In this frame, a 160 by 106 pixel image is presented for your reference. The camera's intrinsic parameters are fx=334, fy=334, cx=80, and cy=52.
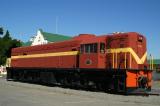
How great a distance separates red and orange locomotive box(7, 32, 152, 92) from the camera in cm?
1958

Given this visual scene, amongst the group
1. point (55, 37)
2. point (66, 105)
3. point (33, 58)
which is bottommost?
point (66, 105)

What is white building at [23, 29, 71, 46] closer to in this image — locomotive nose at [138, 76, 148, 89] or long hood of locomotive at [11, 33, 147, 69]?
long hood of locomotive at [11, 33, 147, 69]

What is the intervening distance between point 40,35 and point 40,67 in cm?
4164

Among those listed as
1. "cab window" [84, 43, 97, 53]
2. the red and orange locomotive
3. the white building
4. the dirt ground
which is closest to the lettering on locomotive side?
the red and orange locomotive

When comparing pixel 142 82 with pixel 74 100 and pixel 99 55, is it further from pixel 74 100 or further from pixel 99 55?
pixel 74 100

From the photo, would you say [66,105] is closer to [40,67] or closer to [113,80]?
[113,80]

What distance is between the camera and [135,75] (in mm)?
19328

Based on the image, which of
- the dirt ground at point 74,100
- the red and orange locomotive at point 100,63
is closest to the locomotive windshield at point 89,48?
the red and orange locomotive at point 100,63

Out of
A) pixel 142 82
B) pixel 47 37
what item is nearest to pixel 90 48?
pixel 142 82

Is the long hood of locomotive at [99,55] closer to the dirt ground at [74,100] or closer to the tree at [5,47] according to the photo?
the dirt ground at [74,100]

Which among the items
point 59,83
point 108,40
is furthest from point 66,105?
point 59,83

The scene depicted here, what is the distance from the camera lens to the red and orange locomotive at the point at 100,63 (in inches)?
771

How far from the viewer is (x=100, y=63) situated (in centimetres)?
2170

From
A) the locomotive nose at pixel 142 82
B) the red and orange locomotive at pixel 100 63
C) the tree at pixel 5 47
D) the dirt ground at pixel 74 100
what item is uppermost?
the tree at pixel 5 47
